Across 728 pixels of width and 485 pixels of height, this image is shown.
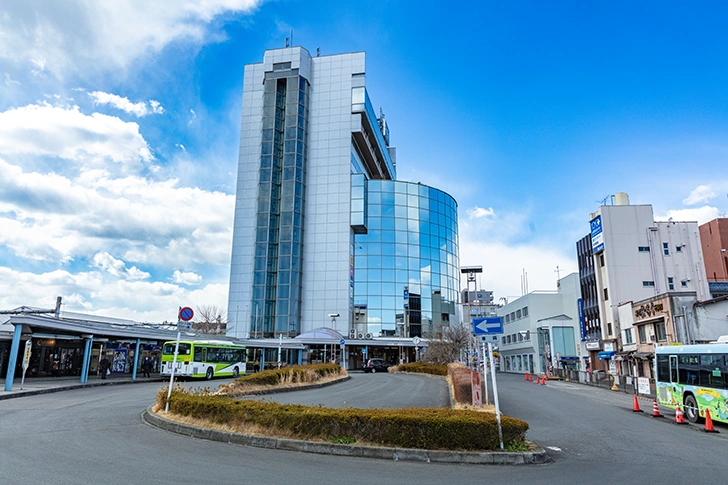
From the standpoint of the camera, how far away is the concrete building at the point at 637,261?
2014 inches

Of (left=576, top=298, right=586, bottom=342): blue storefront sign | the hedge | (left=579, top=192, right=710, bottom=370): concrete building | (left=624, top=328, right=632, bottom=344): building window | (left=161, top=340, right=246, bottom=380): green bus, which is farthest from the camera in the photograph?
(left=576, top=298, right=586, bottom=342): blue storefront sign

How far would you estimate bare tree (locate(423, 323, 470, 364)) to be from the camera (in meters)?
50.9

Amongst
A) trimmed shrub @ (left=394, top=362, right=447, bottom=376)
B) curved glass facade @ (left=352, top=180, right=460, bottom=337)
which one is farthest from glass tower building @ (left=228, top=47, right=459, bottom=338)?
trimmed shrub @ (left=394, top=362, right=447, bottom=376)

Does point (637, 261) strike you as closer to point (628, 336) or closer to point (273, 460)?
point (628, 336)

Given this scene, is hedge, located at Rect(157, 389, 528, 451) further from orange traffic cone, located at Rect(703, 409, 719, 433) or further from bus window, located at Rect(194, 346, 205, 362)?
bus window, located at Rect(194, 346, 205, 362)

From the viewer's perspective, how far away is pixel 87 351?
Answer: 2680cm

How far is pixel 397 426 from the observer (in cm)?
→ 986

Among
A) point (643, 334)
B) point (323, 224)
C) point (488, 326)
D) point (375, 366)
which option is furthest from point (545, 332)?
point (488, 326)

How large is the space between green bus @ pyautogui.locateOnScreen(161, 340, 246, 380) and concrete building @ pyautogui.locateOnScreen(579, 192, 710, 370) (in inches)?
1505

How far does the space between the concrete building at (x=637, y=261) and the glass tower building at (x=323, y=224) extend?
22.3m

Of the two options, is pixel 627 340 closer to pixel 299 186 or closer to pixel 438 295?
pixel 438 295

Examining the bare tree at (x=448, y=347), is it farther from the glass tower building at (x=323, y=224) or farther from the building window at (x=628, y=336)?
the building window at (x=628, y=336)

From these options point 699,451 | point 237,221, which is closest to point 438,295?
point 237,221

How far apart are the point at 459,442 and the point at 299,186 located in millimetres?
61750
